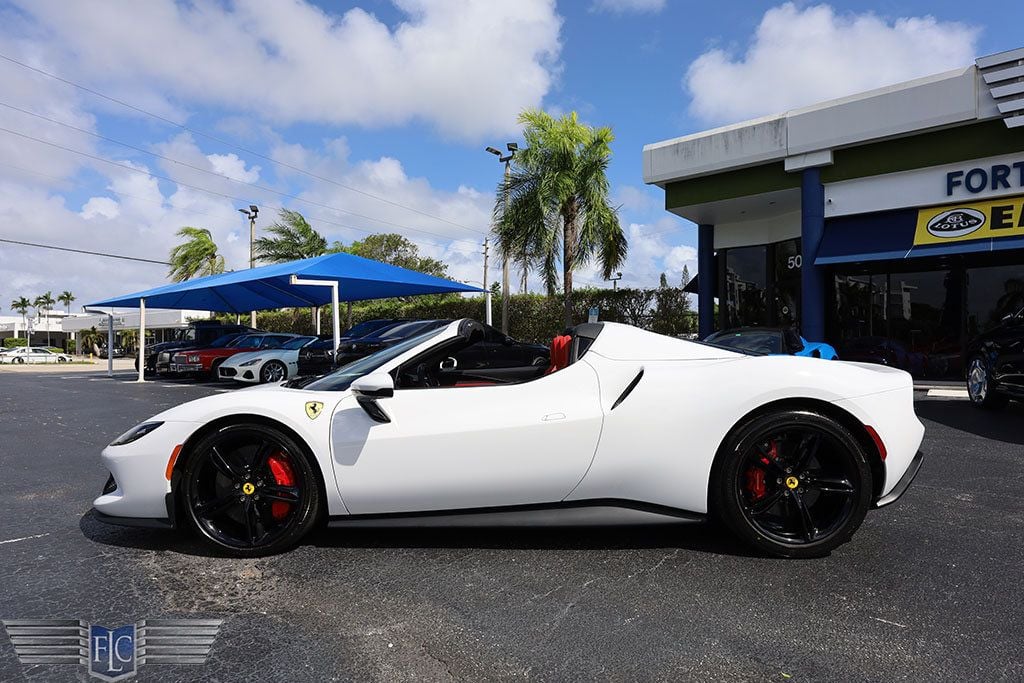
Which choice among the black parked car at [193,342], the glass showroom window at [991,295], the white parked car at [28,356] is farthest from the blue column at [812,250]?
the white parked car at [28,356]

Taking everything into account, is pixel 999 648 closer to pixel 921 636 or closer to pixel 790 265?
pixel 921 636

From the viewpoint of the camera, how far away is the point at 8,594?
104 inches

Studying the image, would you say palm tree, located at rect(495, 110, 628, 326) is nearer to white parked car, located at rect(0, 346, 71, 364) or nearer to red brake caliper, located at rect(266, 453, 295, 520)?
red brake caliper, located at rect(266, 453, 295, 520)

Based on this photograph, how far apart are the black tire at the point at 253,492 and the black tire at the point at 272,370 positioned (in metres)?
12.3

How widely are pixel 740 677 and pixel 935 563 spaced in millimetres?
1540

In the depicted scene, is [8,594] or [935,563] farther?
[935,563]

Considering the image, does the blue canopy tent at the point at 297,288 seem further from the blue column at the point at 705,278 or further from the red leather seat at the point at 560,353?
the red leather seat at the point at 560,353

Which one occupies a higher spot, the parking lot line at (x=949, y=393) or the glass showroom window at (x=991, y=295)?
the glass showroom window at (x=991, y=295)

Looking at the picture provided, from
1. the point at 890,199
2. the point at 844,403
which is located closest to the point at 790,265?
the point at 890,199

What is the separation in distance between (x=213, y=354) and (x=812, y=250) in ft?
47.5

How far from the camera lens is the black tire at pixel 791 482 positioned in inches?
118

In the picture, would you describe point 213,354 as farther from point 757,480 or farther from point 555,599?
point 757,480

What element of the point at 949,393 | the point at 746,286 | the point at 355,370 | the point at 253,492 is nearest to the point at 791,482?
the point at 355,370

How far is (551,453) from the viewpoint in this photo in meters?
2.94
